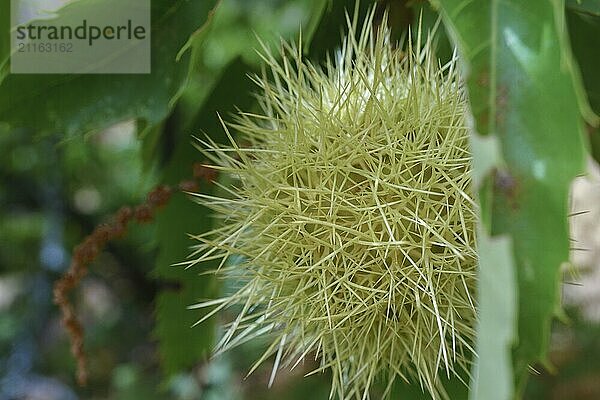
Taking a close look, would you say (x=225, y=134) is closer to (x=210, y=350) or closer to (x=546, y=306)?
(x=210, y=350)

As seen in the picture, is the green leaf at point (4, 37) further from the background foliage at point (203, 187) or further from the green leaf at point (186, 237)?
the green leaf at point (186, 237)

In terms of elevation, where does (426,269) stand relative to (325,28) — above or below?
below

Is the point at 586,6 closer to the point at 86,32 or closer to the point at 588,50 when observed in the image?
the point at 588,50

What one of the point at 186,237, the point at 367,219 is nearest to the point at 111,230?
the point at 186,237

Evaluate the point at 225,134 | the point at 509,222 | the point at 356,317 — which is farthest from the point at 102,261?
the point at 509,222

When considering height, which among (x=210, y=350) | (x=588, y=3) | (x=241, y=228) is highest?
(x=588, y=3)

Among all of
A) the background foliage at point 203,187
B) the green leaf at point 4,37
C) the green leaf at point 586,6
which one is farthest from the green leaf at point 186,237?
the green leaf at point 586,6
